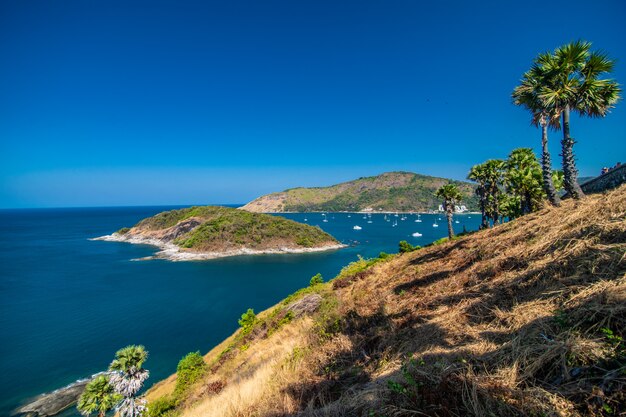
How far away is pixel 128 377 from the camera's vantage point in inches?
763

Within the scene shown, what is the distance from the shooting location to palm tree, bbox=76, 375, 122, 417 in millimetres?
18125

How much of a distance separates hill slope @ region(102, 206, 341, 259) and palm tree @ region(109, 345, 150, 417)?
84319mm

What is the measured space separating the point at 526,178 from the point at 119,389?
122 feet

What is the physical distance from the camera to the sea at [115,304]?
36.4 metres

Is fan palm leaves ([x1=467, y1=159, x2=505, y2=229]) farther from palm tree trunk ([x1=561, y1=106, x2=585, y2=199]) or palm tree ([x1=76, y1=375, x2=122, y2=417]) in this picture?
palm tree ([x1=76, y1=375, x2=122, y2=417])

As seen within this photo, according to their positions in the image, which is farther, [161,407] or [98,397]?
[161,407]

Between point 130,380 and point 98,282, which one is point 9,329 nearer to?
point 98,282

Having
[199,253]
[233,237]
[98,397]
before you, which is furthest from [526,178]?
[233,237]

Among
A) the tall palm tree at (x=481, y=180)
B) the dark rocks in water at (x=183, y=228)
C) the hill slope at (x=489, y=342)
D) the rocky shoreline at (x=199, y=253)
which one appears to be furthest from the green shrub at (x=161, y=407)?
→ the dark rocks in water at (x=183, y=228)

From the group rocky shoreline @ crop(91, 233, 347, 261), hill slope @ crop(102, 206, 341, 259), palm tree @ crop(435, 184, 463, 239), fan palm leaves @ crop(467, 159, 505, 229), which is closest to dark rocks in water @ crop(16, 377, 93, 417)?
fan palm leaves @ crop(467, 159, 505, 229)

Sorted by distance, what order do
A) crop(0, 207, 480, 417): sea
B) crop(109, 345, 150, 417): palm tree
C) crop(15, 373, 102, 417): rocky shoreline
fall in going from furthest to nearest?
1. crop(0, 207, 480, 417): sea
2. crop(15, 373, 102, 417): rocky shoreline
3. crop(109, 345, 150, 417): palm tree

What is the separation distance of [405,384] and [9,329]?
69.2 meters

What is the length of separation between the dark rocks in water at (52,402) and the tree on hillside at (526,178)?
49.5 metres

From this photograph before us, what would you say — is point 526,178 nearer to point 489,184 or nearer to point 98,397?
point 489,184
